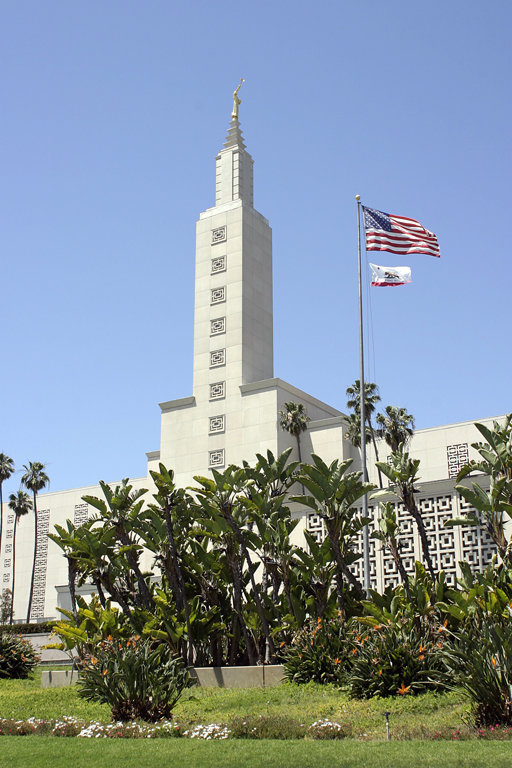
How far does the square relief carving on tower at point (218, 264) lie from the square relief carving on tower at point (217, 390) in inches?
249

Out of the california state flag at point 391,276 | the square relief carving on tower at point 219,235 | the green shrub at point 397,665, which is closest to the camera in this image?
the green shrub at point 397,665

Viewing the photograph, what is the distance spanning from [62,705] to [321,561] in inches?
326

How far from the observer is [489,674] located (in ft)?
45.0

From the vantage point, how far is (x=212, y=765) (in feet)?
38.3

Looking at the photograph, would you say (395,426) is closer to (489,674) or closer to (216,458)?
(216,458)

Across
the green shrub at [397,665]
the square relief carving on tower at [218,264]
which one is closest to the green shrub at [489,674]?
the green shrub at [397,665]

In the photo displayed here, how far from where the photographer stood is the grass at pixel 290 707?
1497 centimetres

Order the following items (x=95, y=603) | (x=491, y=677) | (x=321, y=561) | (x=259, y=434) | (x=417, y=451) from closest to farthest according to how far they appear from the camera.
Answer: (x=491, y=677), (x=321, y=561), (x=95, y=603), (x=259, y=434), (x=417, y=451)

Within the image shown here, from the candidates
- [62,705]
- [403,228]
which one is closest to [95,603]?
[62,705]

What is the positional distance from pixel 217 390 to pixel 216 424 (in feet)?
5.93

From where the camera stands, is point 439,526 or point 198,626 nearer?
point 198,626

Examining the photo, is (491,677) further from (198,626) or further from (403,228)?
(403,228)

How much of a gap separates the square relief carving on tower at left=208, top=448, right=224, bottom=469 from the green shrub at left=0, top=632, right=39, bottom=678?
14.3 metres

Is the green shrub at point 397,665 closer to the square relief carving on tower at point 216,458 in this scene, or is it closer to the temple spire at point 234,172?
the square relief carving on tower at point 216,458
